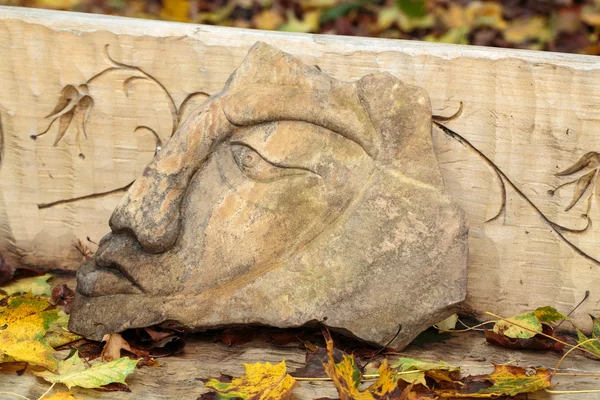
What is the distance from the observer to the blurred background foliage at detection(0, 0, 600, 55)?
4.92 meters

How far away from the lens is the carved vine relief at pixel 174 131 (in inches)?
107

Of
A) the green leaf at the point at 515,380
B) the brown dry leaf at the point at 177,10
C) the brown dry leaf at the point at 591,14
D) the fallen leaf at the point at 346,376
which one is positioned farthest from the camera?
the brown dry leaf at the point at 177,10

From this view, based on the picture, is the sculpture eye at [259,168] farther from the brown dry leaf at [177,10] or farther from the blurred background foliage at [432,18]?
the brown dry leaf at [177,10]

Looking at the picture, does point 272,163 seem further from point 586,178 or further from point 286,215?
point 586,178

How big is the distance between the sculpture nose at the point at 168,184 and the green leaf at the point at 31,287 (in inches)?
22.6

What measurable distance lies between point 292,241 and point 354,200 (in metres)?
0.22

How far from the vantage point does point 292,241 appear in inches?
100.0

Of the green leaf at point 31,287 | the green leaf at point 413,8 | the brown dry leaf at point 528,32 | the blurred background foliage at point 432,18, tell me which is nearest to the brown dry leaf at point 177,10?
the blurred background foliage at point 432,18

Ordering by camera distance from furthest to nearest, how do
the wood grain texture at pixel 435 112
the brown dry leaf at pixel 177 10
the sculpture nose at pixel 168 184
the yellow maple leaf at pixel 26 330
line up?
the brown dry leaf at pixel 177 10, the wood grain texture at pixel 435 112, the sculpture nose at pixel 168 184, the yellow maple leaf at pixel 26 330

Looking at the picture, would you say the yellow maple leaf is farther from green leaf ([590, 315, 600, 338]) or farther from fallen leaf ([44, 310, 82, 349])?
green leaf ([590, 315, 600, 338])

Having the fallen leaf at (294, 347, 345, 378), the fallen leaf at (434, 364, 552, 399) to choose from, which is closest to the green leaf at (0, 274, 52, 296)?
the fallen leaf at (294, 347, 345, 378)

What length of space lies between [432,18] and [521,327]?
9.64 feet

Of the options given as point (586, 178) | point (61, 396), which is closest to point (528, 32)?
point (586, 178)

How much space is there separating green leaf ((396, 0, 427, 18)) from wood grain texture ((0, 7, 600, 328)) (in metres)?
2.40
